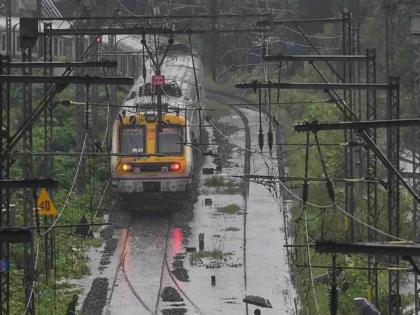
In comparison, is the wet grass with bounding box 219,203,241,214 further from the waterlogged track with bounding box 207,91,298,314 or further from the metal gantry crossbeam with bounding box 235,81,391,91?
the metal gantry crossbeam with bounding box 235,81,391,91

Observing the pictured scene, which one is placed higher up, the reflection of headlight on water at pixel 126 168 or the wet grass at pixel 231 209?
the reflection of headlight on water at pixel 126 168

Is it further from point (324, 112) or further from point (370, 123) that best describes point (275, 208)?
point (370, 123)

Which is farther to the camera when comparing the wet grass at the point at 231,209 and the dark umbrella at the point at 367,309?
the wet grass at the point at 231,209

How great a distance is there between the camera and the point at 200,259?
1204 inches

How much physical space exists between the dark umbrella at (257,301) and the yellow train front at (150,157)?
7.43 metres

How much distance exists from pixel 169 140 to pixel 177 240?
9.28 ft

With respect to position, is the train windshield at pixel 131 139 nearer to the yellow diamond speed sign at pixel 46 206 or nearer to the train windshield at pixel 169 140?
the train windshield at pixel 169 140

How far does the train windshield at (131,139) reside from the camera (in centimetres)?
3353

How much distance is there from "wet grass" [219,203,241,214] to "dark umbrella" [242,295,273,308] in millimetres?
9385

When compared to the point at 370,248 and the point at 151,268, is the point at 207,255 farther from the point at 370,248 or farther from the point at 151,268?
the point at 370,248

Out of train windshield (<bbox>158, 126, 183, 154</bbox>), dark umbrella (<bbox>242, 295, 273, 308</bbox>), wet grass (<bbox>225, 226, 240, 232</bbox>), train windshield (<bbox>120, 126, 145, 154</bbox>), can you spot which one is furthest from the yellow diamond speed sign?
wet grass (<bbox>225, 226, 240, 232</bbox>)

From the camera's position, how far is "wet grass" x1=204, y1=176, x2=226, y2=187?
39.2 meters

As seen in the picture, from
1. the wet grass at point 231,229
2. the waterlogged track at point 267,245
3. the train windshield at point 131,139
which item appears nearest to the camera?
the waterlogged track at point 267,245

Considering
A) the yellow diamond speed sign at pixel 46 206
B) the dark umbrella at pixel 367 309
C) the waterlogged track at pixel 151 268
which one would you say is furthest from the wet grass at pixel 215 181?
the dark umbrella at pixel 367 309
